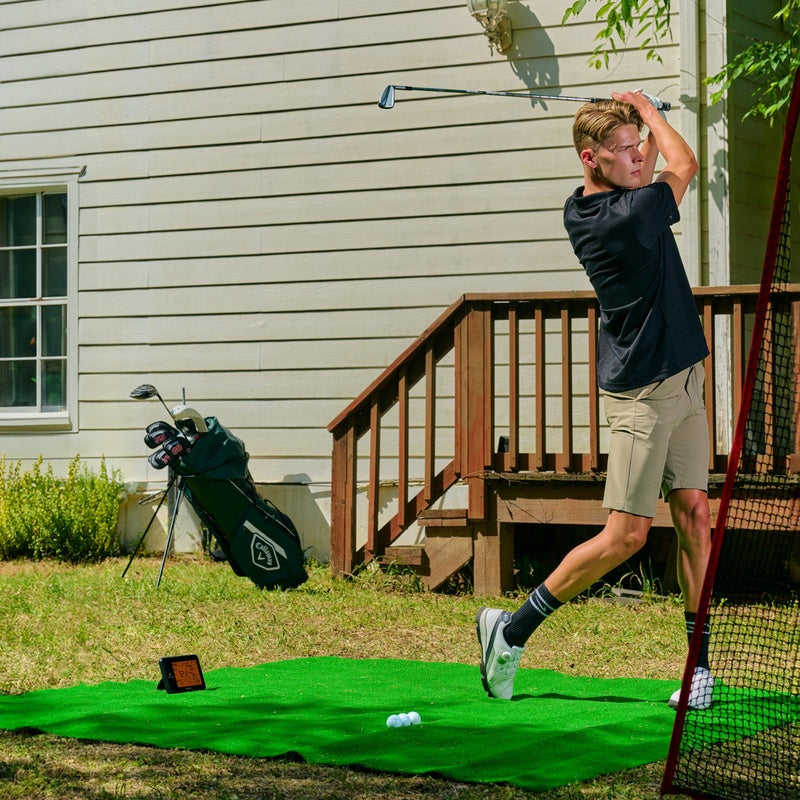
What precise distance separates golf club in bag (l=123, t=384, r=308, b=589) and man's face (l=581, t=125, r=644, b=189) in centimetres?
364

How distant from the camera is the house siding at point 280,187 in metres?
7.90

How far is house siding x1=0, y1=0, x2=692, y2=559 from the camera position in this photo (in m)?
7.90

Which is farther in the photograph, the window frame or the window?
the window

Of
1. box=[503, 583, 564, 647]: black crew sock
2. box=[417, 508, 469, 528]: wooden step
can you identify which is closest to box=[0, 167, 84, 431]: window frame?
box=[417, 508, 469, 528]: wooden step

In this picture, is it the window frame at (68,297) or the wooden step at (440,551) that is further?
the window frame at (68,297)

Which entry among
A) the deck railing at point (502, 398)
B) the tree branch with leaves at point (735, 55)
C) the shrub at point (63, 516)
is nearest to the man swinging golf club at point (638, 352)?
the deck railing at point (502, 398)

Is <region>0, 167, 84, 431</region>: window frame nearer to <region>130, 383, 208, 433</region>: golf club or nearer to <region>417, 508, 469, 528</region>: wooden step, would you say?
<region>130, 383, 208, 433</region>: golf club

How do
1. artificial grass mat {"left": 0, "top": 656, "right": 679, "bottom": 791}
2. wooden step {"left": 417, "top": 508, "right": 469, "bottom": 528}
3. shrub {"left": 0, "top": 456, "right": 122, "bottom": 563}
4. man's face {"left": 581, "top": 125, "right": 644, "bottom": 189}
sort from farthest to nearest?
shrub {"left": 0, "top": 456, "right": 122, "bottom": 563}, wooden step {"left": 417, "top": 508, "right": 469, "bottom": 528}, man's face {"left": 581, "top": 125, "right": 644, "bottom": 189}, artificial grass mat {"left": 0, "top": 656, "right": 679, "bottom": 791}

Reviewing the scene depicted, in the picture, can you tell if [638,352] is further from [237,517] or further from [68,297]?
[68,297]

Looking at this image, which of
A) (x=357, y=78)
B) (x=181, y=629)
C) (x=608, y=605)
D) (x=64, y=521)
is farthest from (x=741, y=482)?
(x=64, y=521)

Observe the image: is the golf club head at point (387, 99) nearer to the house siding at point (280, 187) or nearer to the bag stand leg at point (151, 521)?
the house siding at point (280, 187)

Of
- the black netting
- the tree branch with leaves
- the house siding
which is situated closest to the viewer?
the black netting

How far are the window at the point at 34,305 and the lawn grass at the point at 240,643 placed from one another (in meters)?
1.78

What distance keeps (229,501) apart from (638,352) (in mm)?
3676
